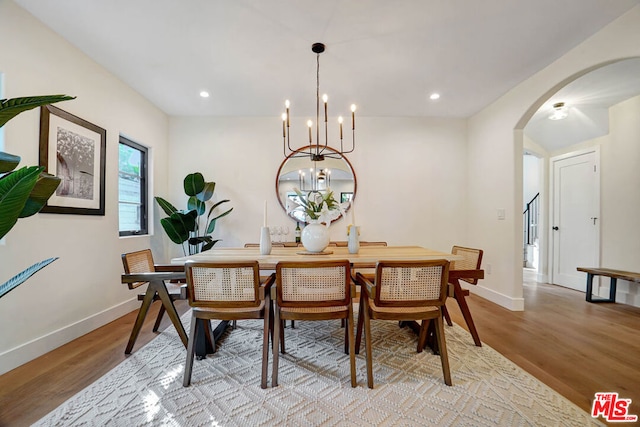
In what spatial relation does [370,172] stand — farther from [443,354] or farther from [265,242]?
[443,354]

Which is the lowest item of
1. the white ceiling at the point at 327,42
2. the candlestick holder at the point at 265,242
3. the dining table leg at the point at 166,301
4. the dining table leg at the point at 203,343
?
the dining table leg at the point at 203,343

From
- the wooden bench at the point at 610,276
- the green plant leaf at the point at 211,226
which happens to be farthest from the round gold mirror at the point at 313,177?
the wooden bench at the point at 610,276

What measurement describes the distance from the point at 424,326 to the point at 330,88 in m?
2.62

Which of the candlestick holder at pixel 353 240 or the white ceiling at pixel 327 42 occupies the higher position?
the white ceiling at pixel 327 42

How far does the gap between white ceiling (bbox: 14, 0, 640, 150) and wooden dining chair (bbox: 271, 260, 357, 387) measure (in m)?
1.81

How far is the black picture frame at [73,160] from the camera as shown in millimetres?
2134

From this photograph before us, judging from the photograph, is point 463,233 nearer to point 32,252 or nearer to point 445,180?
point 445,180

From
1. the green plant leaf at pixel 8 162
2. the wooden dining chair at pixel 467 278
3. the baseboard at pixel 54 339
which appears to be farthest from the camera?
the wooden dining chair at pixel 467 278

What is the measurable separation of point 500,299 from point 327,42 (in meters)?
3.48

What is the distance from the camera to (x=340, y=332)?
97.4 inches

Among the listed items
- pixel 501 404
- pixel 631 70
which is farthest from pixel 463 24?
pixel 501 404

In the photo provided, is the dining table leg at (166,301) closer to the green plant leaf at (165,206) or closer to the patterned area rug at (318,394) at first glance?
the patterned area rug at (318,394)

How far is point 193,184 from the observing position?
3555 millimetres

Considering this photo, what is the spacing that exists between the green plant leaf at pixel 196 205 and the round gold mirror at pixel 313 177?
1.04 meters
